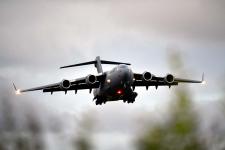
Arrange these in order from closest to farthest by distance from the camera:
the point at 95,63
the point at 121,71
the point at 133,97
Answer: the point at 121,71
the point at 133,97
the point at 95,63

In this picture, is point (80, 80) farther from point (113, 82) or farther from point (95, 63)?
point (95, 63)

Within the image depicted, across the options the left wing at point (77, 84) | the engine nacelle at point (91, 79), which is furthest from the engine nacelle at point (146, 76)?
the engine nacelle at point (91, 79)

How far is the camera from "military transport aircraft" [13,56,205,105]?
69000mm

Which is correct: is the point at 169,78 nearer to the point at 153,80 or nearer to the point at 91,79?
the point at 153,80

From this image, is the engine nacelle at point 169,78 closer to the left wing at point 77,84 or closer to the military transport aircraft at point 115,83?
the military transport aircraft at point 115,83

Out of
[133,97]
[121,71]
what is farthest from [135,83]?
[121,71]

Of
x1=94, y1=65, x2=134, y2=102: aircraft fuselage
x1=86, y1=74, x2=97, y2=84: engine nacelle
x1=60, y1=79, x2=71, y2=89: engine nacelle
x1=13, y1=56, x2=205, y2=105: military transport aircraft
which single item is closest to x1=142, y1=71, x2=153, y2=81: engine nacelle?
x1=13, y1=56, x2=205, y2=105: military transport aircraft

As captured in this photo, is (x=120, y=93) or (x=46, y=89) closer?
(x=120, y=93)

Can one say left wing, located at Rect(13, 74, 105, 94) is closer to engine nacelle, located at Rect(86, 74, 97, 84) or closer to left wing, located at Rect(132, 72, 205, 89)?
engine nacelle, located at Rect(86, 74, 97, 84)

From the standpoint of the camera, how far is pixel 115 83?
69.2m

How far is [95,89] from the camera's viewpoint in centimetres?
7550

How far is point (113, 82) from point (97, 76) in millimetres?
5017

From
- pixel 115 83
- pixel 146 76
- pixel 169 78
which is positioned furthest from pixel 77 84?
pixel 169 78

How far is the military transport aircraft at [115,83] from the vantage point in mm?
69000
